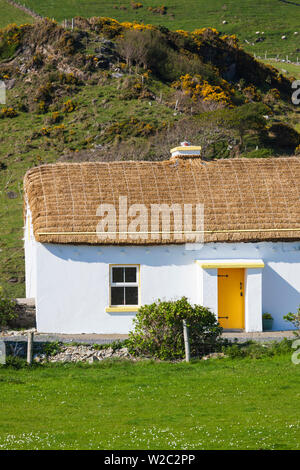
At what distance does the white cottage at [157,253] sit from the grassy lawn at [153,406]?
3.42m

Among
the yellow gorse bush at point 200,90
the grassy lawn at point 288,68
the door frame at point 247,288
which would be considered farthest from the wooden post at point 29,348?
the grassy lawn at point 288,68

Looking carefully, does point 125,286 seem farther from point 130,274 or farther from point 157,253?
point 157,253

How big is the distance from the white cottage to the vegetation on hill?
1301 cm

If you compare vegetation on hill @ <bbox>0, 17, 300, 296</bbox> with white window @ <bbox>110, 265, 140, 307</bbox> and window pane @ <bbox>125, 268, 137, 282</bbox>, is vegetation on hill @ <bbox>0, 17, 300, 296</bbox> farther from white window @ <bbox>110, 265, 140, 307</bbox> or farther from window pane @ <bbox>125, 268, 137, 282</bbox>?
window pane @ <bbox>125, 268, 137, 282</bbox>

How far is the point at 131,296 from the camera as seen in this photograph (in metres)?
19.5

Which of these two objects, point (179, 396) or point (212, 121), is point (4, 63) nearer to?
point (212, 121)

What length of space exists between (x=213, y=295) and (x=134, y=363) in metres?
3.82

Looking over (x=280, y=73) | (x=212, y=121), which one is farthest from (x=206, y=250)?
(x=280, y=73)

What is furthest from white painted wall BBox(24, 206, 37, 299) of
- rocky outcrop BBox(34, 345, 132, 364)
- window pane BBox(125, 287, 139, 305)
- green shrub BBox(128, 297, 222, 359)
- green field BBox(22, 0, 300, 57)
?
green field BBox(22, 0, 300, 57)

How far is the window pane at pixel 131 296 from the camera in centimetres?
1947

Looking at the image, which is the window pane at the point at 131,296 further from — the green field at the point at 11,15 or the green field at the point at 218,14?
the green field at the point at 218,14

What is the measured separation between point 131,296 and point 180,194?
3.22 meters

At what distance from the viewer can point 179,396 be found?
12867 millimetres

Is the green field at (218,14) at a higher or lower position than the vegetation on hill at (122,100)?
higher
